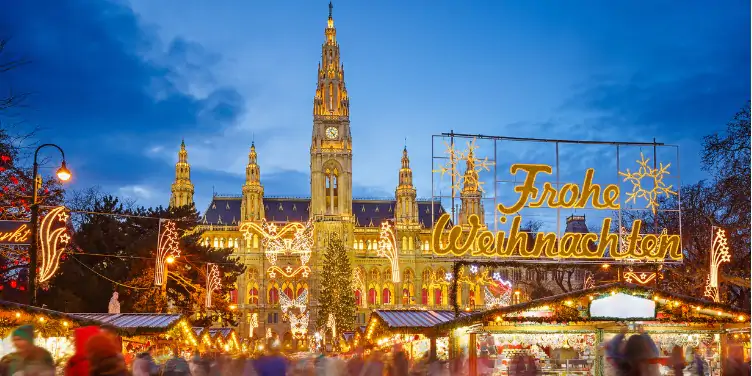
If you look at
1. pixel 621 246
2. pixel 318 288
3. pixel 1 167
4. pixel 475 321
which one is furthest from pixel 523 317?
pixel 318 288

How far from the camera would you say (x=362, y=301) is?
108 meters

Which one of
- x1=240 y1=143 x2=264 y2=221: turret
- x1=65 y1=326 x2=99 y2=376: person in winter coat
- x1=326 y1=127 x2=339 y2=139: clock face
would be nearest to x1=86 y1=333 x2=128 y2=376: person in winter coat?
x1=65 y1=326 x2=99 y2=376: person in winter coat

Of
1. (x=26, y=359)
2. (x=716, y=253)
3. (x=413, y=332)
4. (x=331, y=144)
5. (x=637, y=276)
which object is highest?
(x=331, y=144)

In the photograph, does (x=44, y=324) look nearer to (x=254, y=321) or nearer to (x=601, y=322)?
(x=601, y=322)

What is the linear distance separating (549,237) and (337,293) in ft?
209

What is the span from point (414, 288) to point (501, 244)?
88.0 metres

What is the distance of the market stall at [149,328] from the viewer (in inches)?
926

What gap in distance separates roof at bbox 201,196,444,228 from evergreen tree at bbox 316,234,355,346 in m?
28.3

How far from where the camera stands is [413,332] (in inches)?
900

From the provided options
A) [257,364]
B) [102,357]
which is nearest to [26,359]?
[102,357]

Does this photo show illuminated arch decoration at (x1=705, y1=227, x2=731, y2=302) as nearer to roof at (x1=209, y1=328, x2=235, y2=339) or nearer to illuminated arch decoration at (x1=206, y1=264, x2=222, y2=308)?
illuminated arch decoration at (x1=206, y1=264, x2=222, y2=308)

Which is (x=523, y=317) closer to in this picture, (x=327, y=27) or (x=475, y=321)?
(x=475, y=321)

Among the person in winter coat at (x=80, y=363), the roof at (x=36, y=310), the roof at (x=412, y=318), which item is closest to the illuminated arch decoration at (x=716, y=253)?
the roof at (x=412, y=318)

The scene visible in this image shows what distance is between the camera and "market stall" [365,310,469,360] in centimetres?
2266
